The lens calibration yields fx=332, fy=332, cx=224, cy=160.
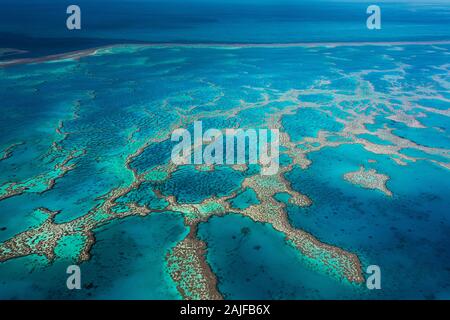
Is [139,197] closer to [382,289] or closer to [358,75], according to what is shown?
[382,289]

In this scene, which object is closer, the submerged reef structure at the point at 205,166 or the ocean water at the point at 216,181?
the ocean water at the point at 216,181

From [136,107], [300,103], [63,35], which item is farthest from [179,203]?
[63,35]

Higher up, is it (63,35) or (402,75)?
(63,35)

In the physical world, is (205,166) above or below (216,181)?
above

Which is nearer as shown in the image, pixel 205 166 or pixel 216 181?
pixel 216 181

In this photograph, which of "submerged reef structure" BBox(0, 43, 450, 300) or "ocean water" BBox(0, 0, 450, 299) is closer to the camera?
"ocean water" BBox(0, 0, 450, 299)
